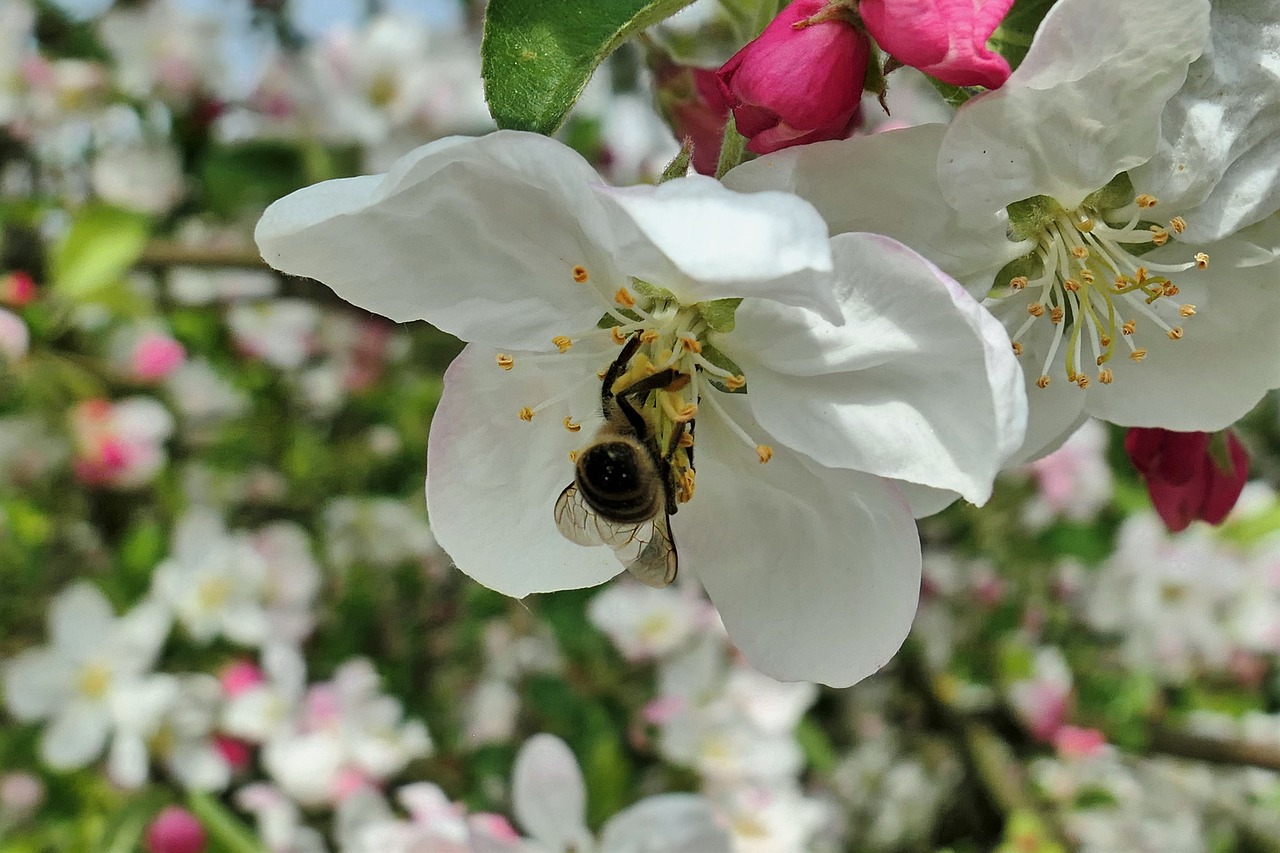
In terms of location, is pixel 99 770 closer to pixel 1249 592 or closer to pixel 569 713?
pixel 569 713

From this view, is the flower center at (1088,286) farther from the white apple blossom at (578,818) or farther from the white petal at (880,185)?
the white apple blossom at (578,818)

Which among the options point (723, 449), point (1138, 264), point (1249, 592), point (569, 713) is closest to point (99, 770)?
point (569, 713)

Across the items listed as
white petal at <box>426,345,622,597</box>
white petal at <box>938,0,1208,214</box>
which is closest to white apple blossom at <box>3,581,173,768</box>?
white petal at <box>426,345,622,597</box>

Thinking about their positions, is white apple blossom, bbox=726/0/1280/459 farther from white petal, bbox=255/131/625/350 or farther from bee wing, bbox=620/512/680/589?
bee wing, bbox=620/512/680/589

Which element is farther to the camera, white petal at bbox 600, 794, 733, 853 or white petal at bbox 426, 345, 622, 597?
white petal at bbox 600, 794, 733, 853

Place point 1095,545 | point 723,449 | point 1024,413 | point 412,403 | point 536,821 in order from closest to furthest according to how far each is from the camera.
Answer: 1. point 1024,413
2. point 723,449
3. point 536,821
4. point 1095,545
5. point 412,403

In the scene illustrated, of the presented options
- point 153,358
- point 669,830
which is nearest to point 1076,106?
point 669,830
